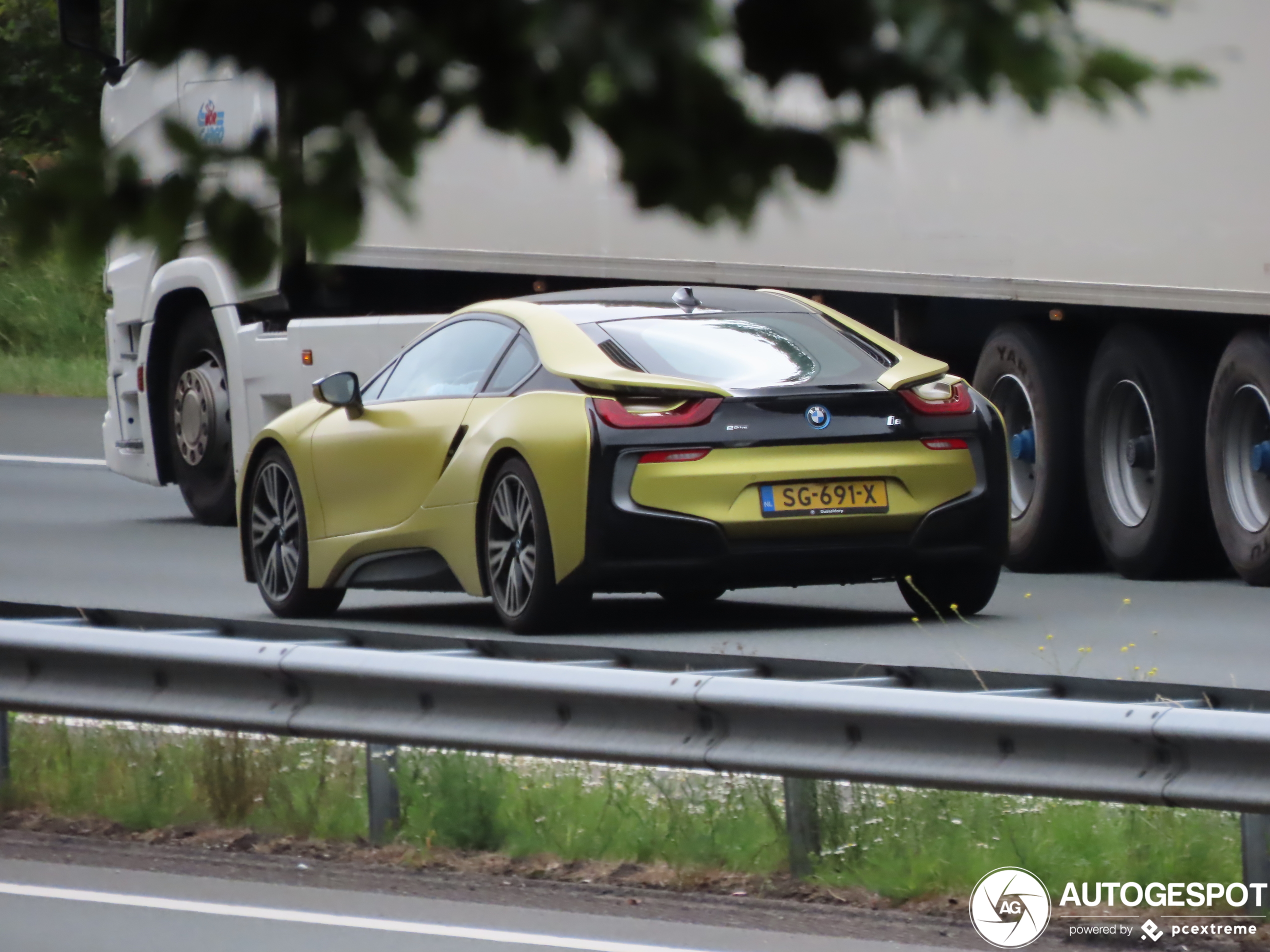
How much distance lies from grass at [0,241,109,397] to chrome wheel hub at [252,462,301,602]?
16.3m

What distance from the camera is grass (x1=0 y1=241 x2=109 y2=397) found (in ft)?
97.7

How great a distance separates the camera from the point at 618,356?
10969 mm

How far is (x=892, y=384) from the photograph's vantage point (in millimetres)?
10891

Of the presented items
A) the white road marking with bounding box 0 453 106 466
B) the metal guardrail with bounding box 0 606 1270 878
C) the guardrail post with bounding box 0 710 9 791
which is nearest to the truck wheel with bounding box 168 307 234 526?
the white road marking with bounding box 0 453 106 466

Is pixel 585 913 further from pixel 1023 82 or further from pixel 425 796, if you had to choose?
pixel 1023 82

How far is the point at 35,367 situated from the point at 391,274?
48.6 ft

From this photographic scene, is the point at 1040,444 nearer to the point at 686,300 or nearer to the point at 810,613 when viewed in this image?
the point at 810,613

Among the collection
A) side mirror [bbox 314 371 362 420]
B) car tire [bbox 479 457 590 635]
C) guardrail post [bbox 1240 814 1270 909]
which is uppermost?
side mirror [bbox 314 371 362 420]

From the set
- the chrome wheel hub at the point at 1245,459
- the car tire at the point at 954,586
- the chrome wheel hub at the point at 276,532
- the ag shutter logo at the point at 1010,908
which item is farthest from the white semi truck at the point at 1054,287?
the ag shutter logo at the point at 1010,908

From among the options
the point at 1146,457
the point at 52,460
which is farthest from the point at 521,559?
the point at 52,460

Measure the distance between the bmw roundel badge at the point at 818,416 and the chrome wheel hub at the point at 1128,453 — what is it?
328 centimetres

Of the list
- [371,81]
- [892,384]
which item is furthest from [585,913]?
[892,384]

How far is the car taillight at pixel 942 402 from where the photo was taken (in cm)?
1091

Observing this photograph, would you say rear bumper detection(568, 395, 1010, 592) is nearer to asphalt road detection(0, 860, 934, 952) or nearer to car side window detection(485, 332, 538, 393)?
car side window detection(485, 332, 538, 393)
